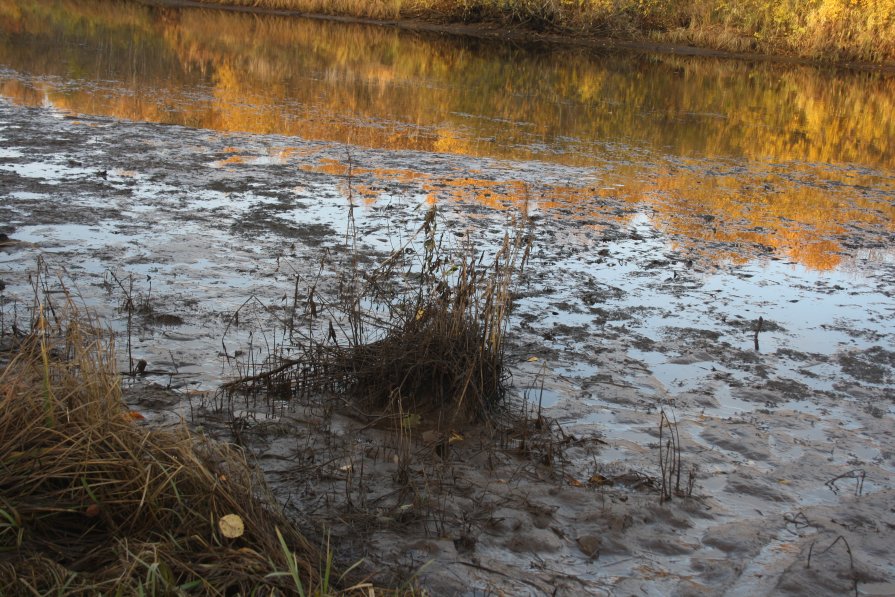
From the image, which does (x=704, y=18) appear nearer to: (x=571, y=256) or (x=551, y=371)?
(x=571, y=256)

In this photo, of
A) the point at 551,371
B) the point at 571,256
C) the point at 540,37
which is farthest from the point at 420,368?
the point at 540,37

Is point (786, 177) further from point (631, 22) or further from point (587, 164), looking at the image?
point (631, 22)

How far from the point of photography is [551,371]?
16.7 ft

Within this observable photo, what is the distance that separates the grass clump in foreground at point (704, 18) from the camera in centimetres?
2831

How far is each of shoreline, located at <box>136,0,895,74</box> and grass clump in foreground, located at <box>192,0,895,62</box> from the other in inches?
10.3

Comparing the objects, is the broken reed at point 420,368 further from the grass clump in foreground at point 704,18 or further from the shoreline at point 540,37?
the grass clump in foreground at point 704,18

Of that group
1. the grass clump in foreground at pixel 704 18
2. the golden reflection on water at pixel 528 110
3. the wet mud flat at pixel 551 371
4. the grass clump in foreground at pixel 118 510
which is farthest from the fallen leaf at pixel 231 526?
the grass clump in foreground at pixel 704 18

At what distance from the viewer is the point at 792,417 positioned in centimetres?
480

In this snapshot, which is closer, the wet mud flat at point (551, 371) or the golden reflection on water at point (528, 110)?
the wet mud flat at point (551, 371)

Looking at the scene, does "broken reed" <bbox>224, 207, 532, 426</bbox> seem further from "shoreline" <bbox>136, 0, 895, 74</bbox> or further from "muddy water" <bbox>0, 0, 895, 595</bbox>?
"shoreline" <bbox>136, 0, 895, 74</bbox>

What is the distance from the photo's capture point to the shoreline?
27.9m

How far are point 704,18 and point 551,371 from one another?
27299 mm

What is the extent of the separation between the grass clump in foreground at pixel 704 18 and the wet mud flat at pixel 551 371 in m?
21.0

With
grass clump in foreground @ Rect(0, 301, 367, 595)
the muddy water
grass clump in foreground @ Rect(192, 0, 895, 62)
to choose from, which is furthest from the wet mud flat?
grass clump in foreground @ Rect(192, 0, 895, 62)
